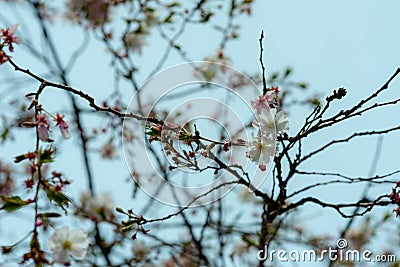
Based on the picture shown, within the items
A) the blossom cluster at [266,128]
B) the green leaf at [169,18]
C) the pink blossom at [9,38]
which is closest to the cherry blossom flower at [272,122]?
the blossom cluster at [266,128]

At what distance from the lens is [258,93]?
1.04m

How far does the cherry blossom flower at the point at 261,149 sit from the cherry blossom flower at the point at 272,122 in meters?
0.02

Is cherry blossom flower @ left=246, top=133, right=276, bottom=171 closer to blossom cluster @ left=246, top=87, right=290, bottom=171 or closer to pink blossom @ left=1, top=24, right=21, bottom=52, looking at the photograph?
blossom cluster @ left=246, top=87, right=290, bottom=171

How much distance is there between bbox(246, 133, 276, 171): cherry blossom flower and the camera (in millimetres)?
950

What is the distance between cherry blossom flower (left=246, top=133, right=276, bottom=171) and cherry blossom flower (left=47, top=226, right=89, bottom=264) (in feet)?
1.20

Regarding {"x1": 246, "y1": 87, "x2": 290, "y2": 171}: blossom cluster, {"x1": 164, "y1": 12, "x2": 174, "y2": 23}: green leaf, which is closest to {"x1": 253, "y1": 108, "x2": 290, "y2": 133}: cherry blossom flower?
{"x1": 246, "y1": 87, "x2": 290, "y2": 171}: blossom cluster

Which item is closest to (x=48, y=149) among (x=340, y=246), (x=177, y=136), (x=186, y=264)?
(x=177, y=136)

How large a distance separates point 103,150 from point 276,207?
132 centimetres

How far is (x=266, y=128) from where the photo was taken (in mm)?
961

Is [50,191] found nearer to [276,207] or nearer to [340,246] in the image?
[276,207]

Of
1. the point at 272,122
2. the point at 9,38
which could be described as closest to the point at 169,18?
the point at 9,38

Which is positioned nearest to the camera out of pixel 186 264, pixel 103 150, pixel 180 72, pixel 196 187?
pixel 180 72

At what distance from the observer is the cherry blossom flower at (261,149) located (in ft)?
3.12

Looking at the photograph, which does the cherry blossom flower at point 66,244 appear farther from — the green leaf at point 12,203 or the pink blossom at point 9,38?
the pink blossom at point 9,38
